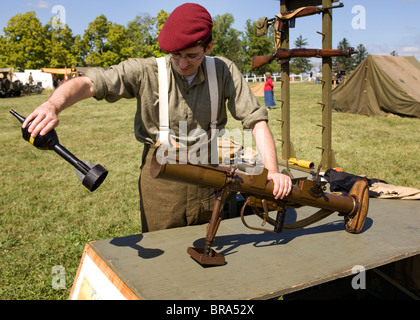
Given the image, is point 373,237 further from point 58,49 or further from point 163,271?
point 58,49

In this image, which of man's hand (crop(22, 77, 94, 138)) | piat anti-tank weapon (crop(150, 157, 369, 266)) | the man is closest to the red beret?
the man

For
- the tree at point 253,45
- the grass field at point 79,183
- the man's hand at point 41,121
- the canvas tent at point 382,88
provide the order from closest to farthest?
the man's hand at point 41,121, the grass field at point 79,183, the canvas tent at point 382,88, the tree at point 253,45

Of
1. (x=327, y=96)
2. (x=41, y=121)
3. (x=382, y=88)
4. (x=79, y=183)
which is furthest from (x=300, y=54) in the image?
Answer: (x=382, y=88)

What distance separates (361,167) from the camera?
24.8ft

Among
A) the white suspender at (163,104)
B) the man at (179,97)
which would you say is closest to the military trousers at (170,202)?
the man at (179,97)

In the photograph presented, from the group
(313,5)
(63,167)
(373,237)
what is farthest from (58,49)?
(373,237)

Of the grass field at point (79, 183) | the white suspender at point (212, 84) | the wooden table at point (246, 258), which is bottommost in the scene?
the grass field at point (79, 183)

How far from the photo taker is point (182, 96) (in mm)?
2592

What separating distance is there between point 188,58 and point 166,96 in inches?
12.7

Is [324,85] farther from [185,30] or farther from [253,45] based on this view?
[253,45]

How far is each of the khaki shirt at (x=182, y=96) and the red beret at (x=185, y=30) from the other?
293 millimetres

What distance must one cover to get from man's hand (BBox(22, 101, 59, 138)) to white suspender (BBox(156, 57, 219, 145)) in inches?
33.6

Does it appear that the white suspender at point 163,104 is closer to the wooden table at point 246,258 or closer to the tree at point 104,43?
the wooden table at point 246,258

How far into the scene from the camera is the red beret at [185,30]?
2.16 m
